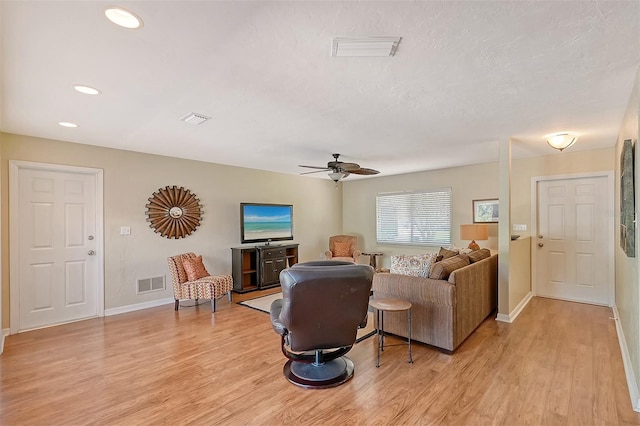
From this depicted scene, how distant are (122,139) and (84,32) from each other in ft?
8.24

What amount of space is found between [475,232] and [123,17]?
5161mm

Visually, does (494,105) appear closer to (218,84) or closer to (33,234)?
(218,84)

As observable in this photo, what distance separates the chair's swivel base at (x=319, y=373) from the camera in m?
2.44

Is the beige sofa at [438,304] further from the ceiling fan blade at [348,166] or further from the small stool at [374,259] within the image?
the small stool at [374,259]

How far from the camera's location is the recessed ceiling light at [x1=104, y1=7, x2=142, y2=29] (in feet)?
4.91

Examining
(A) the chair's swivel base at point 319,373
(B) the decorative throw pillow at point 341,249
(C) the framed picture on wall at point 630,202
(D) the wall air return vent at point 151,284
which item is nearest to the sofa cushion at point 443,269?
(A) the chair's swivel base at point 319,373

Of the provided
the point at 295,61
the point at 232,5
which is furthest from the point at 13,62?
the point at 295,61

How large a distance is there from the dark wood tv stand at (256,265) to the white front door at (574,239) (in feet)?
14.9

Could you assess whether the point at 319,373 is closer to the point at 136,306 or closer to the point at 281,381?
the point at 281,381

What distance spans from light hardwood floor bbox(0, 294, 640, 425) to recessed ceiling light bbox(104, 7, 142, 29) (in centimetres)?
240

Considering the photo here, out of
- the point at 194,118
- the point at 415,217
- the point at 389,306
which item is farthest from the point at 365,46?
the point at 415,217

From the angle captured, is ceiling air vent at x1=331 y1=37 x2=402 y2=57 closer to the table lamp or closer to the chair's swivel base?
the chair's swivel base

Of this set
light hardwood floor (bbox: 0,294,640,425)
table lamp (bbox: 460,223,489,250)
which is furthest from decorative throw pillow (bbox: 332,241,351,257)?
light hardwood floor (bbox: 0,294,640,425)

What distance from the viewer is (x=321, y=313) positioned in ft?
7.47
